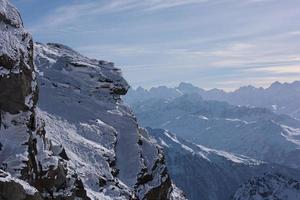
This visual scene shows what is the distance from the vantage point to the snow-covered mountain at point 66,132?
3541cm

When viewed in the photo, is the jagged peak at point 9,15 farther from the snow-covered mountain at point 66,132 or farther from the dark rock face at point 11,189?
the dark rock face at point 11,189

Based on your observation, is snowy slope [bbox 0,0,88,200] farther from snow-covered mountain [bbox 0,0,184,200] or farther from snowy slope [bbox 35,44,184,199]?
snowy slope [bbox 35,44,184,199]

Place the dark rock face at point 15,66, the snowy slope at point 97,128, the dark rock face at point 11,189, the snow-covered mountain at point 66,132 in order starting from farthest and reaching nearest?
1. the snowy slope at point 97,128
2. the dark rock face at point 15,66
3. the snow-covered mountain at point 66,132
4. the dark rock face at point 11,189

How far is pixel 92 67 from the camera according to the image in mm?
75438

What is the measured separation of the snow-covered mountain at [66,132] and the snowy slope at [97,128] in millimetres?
108

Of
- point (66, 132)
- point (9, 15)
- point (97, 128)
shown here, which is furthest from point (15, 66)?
point (97, 128)

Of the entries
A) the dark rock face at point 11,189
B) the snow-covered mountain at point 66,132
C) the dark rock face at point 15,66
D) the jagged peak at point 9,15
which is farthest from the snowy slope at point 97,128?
the dark rock face at point 11,189

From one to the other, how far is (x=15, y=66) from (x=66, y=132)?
18659 mm

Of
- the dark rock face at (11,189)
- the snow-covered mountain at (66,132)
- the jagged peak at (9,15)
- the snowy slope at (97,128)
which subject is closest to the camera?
the dark rock face at (11,189)

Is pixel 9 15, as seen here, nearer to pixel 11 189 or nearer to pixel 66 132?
pixel 11 189

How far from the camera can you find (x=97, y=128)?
2368 inches

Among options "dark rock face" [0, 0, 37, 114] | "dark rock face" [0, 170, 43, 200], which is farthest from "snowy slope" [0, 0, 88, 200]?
"dark rock face" [0, 170, 43, 200]

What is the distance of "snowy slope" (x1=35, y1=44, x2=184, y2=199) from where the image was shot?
167 feet

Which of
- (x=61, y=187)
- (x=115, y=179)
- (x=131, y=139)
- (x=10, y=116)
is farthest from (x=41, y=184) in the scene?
(x=131, y=139)
